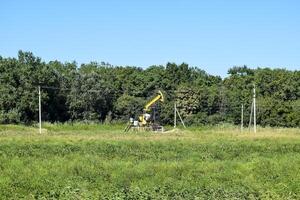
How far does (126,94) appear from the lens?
8025 centimetres

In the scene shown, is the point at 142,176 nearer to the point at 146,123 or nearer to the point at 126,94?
the point at 146,123

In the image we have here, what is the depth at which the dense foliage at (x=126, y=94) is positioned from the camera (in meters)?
67.1

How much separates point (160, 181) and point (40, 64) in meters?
56.8

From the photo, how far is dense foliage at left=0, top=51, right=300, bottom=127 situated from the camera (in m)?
67.1

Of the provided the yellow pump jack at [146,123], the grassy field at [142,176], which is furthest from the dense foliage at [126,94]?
the grassy field at [142,176]

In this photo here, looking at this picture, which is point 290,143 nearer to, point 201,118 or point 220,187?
point 220,187

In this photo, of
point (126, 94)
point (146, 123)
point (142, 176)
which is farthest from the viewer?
point (126, 94)

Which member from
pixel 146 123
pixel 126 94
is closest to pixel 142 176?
pixel 146 123

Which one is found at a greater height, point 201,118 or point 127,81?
point 127,81

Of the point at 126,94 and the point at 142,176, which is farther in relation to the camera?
the point at 126,94

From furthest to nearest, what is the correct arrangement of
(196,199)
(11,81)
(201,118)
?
(201,118)
(11,81)
(196,199)

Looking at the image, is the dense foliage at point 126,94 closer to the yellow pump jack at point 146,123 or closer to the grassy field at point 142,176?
the yellow pump jack at point 146,123

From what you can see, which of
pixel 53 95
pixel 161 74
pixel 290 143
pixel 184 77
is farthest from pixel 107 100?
pixel 290 143

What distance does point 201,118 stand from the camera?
76.6m
